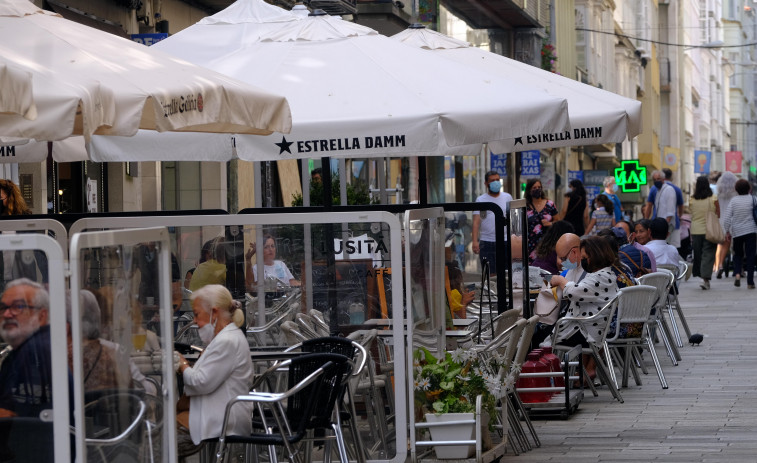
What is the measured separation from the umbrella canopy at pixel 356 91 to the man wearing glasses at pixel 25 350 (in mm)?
3898

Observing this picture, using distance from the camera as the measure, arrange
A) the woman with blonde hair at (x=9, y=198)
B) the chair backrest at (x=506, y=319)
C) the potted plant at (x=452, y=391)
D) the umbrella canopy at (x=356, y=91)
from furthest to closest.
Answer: the woman with blonde hair at (x=9, y=198) → the chair backrest at (x=506, y=319) → the umbrella canopy at (x=356, y=91) → the potted plant at (x=452, y=391)

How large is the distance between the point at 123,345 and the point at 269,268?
2.78m

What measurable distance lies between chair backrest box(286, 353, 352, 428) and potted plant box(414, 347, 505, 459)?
115 centimetres

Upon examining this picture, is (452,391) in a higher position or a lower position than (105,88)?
lower

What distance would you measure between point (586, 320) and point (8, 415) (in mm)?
7192

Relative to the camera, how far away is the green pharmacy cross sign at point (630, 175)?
3778 cm

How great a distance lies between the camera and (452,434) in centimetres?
848

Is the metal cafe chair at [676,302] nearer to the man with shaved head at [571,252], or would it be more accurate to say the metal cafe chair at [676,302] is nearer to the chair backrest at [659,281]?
the chair backrest at [659,281]

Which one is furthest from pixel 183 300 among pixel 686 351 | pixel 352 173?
pixel 352 173

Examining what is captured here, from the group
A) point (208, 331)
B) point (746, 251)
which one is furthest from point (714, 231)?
point (208, 331)

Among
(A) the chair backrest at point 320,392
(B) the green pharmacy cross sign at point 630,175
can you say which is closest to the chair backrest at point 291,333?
(A) the chair backrest at point 320,392

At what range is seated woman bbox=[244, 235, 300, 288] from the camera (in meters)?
8.38

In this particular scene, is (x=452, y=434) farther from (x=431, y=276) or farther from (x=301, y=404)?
(x=301, y=404)

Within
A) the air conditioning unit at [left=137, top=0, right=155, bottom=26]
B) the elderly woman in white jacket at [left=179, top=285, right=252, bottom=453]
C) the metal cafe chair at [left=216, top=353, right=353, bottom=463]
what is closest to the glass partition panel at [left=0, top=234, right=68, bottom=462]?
the metal cafe chair at [left=216, top=353, right=353, bottom=463]
